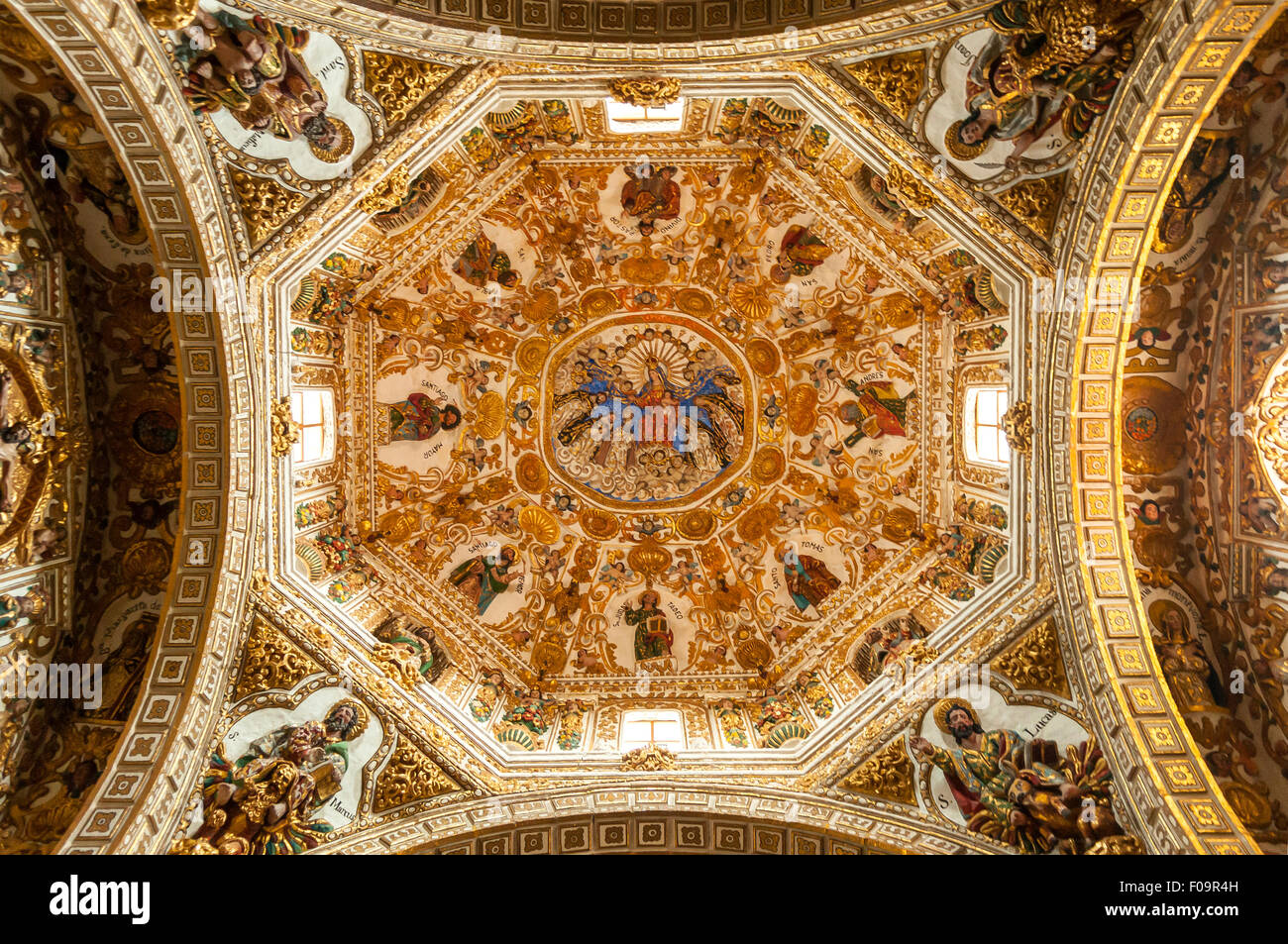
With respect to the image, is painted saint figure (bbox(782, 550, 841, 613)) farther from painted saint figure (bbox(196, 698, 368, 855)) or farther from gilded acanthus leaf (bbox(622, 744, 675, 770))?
painted saint figure (bbox(196, 698, 368, 855))

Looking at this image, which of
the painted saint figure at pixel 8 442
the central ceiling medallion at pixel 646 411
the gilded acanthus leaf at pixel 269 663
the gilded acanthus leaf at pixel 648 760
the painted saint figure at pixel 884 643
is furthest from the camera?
the central ceiling medallion at pixel 646 411

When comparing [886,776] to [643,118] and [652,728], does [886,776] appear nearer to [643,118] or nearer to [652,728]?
[652,728]

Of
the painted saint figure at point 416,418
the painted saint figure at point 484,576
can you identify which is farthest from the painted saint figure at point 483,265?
the painted saint figure at point 484,576

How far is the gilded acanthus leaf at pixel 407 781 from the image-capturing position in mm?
12695

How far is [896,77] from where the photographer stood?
430 inches

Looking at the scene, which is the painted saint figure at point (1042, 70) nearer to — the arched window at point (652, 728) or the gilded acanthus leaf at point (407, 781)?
the arched window at point (652, 728)

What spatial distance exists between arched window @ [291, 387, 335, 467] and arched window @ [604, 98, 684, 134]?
282 inches

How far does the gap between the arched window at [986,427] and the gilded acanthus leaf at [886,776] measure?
5139 mm

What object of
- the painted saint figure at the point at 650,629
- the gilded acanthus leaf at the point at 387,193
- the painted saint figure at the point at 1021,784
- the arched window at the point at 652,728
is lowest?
the painted saint figure at the point at 1021,784

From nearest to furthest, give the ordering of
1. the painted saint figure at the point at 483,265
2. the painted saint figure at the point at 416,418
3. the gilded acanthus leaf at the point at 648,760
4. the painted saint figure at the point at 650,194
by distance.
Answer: the gilded acanthus leaf at the point at 648,760 < the painted saint figure at the point at 650,194 < the painted saint figure at the point at 483,265 < the painted saint figure at the point at 416,418

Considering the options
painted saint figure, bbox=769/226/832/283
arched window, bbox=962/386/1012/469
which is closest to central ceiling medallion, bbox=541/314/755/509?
painted saint figure, bbox=769/226/832/283

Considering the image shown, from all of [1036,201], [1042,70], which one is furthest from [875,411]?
[1042,70]

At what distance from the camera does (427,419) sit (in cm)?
1591

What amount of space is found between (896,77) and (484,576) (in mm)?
11868
